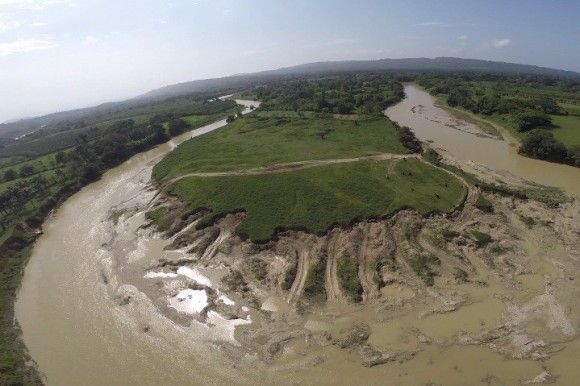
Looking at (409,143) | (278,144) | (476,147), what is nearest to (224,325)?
(278,144)

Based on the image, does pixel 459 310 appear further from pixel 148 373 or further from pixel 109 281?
pixel 109 281

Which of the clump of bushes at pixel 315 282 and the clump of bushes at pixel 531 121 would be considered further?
the clump of bushes at pixel 531 121

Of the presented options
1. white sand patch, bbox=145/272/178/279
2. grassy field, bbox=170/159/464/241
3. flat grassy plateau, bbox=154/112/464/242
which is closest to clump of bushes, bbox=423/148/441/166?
flat grassy plateau, bbox=154/112/464/242

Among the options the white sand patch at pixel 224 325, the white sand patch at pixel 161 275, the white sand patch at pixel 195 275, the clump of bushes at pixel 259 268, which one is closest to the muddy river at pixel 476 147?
the clump of bushes at pixel 259 268

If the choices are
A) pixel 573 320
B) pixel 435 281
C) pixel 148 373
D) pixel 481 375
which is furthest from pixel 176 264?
pixel 573 320

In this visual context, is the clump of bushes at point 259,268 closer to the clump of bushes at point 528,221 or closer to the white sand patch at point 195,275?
the white sand patch at point 195,275
